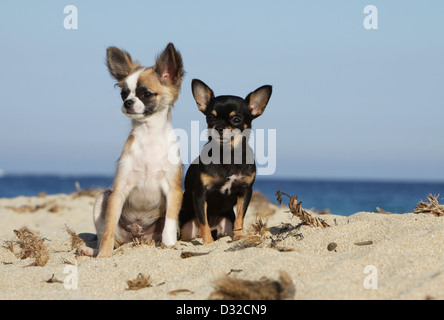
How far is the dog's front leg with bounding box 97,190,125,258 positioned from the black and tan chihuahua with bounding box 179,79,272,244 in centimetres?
82

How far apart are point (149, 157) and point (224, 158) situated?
0.82 metres

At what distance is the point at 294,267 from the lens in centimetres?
374

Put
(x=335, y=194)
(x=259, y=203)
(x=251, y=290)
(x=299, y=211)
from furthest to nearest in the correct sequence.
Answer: (x=335, y=194) → (x=259, y=203) → (x=299, y=211) → (x=251, y=290)

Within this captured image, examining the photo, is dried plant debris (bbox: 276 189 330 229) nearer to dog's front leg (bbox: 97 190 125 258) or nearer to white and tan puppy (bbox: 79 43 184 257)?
white and tan puppy (bbox: 79 43 184 257)

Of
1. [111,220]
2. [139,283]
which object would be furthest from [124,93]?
[139,283]

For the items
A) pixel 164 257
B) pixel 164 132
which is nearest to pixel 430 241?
pixel 164 257

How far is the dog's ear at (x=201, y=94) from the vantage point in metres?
5.85

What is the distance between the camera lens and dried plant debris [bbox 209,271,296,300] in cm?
316

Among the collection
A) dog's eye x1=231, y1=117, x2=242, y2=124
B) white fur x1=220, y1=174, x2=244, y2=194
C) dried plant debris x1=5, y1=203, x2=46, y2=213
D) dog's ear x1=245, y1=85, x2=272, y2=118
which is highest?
dog's ear x1=245, y1=85, x2=272, y2=118

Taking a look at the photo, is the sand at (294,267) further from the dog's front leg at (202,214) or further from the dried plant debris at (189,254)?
the dog's front leg at (202,214)

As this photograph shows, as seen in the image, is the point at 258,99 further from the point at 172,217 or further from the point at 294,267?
the point at 294,267

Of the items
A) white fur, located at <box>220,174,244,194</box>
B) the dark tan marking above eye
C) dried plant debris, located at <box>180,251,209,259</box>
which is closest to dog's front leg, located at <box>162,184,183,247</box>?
the dark tan marking above eye
